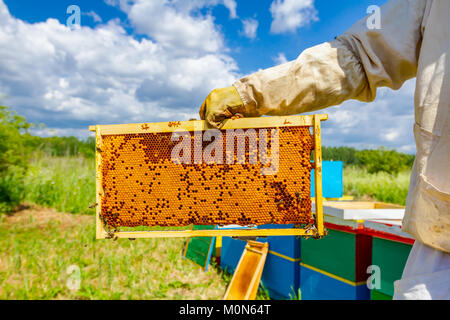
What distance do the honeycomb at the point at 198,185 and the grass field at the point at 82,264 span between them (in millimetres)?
3553

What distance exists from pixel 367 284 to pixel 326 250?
61 centimetres

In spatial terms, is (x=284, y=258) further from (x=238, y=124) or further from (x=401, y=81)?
(x=401, y=81)

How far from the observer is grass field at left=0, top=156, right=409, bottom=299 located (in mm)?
5203

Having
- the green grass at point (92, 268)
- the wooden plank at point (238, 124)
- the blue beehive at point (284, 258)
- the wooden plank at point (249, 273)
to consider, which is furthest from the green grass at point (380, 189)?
the wooden plank at point (238, 124)

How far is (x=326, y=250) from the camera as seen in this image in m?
4.05

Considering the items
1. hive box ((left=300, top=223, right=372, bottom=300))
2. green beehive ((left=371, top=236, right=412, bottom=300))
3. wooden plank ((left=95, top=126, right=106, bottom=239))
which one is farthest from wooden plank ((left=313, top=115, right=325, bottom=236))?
hive box ((left=300, top=223, right=372, bottom=300))

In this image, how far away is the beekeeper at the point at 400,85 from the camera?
148 cm

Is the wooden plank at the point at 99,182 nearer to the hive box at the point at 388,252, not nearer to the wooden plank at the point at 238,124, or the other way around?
the wooden plank at the point at 238,124

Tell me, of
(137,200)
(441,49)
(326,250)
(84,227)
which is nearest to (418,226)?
(441,49)

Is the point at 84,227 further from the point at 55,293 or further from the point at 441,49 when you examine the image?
the point at 441,49

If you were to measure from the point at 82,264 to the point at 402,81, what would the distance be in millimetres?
6079

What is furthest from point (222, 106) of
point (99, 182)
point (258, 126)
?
point (99, 182)

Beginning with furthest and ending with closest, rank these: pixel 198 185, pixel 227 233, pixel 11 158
→ pixel 11 158 < pixel 198 185 < pixel 227 233

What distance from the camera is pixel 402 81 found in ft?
6.00
